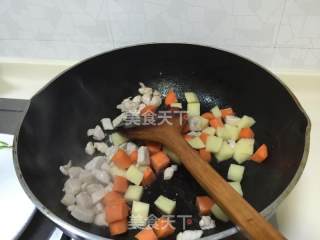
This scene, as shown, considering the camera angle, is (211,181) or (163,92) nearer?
(211,181)

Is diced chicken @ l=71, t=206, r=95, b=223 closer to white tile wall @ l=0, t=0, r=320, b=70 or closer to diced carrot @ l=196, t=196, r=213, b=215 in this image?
diced carrot @ l=196, t=196, r=213, b=215

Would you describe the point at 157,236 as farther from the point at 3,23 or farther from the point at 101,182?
the point at 3,23

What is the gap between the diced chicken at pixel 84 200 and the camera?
2.54 feet

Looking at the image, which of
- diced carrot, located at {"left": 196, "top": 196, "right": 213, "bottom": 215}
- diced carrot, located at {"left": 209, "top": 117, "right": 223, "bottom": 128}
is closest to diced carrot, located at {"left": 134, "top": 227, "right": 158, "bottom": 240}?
diced carrot, located at {"left": 196, "top": 196, "right": 213, "bottom": 215}

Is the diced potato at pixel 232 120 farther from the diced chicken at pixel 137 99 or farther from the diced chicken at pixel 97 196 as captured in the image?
the diced chicken at pixel 97 196

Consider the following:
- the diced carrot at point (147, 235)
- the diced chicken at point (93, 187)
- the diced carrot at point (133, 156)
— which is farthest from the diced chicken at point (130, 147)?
the diced carrot at point (147, 235)

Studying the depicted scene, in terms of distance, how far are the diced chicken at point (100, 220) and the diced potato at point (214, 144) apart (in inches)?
11.6

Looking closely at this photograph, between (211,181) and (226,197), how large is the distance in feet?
0.17

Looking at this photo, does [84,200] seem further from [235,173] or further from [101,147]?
[235,173]

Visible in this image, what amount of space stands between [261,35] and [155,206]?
1.60 ft

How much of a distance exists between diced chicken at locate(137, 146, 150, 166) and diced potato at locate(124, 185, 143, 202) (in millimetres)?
59

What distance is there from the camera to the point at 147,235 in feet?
2.38

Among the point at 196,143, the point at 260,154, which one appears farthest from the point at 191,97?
the point at 260,154

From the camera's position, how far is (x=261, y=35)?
0.90m
